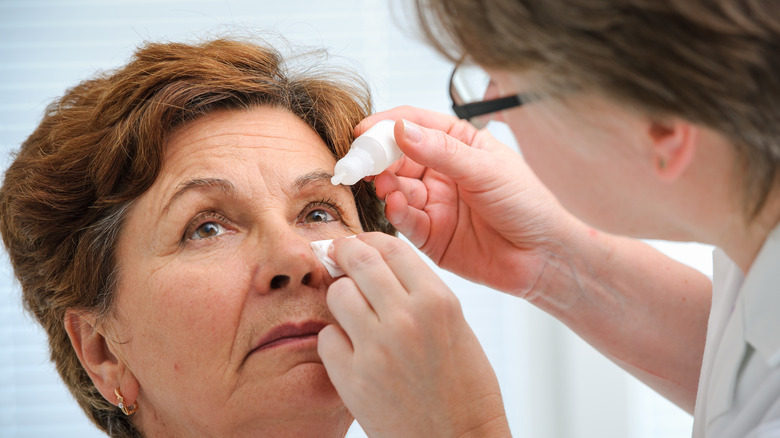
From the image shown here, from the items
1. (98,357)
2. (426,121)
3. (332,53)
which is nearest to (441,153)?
(426,121)

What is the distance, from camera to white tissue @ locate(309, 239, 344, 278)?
1.34 meters

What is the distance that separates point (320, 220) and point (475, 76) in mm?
544

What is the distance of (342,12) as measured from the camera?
2.70 meters

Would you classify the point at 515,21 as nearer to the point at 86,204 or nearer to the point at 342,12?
the point at 86,204

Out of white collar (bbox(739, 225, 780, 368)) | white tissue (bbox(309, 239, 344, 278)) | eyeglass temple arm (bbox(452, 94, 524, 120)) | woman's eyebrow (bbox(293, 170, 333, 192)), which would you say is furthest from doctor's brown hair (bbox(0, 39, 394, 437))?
white collar (bbox(739, 225, 780, 368))

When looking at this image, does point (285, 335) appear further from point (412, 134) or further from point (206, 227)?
point (412, 134)

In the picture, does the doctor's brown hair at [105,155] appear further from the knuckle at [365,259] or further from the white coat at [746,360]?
the white coat at [746,360]

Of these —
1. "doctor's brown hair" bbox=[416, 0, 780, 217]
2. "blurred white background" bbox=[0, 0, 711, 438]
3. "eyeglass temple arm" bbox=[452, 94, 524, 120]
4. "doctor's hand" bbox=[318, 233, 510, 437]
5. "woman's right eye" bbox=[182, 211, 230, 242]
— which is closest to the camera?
"doctor's brown hair" bbox=[416, 0, 780, 217]

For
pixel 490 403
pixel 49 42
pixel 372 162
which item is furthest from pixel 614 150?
pixel 49 42

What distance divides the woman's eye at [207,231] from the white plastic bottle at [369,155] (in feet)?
0.87

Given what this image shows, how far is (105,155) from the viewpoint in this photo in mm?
1480

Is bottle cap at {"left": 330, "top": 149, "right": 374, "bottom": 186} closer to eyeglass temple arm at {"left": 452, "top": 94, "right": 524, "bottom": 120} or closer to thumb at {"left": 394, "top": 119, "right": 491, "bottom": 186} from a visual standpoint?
thumb at {"left": 394, "top": 119, "right": 491, "bottom": 186}

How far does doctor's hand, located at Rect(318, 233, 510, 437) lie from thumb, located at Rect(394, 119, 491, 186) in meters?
0.33

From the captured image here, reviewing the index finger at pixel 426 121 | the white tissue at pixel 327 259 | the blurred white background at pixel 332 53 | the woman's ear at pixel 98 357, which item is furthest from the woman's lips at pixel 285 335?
the blurred white background at pixel 332 53
